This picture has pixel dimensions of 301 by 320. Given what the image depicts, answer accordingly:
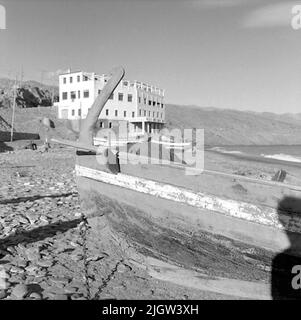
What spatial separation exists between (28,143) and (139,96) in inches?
979

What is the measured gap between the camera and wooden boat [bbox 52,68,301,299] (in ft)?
12.9

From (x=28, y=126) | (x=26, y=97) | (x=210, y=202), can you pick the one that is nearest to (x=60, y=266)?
(x=210, y=202)

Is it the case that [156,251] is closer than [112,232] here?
Yes

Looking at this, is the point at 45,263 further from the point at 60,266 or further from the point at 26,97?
the point at 26,97

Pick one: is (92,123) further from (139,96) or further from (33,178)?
(139,96)

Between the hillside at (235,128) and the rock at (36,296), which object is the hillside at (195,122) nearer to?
the hillside at (235,128)

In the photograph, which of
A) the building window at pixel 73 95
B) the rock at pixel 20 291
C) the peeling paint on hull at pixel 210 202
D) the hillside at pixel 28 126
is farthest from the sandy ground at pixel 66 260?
the building window at pixel 73 95

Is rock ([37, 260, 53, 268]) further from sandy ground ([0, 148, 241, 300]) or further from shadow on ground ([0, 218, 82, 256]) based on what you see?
shadow on ground ([0, 218, 82, 256])

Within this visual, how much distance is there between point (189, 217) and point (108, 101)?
148ft

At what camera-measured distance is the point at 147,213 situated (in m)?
5.09

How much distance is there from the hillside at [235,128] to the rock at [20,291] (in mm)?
86762

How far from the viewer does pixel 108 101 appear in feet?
159
